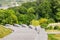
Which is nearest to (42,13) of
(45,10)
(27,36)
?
(45,10)

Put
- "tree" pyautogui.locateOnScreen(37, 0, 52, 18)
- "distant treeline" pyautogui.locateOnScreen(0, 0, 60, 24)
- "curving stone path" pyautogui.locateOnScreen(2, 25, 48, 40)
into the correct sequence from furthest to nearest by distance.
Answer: "tree" pyautogui.locateOnScreen(37, 0, 52, 18) < "distant treeline" pyautogui.locateOnScreen(0, 0, 60, 24) < "curving stone path" pyautogui.locateOnScreen(2, 25, 48, 40)

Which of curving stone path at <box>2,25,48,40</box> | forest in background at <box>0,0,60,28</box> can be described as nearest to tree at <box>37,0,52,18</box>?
forest in background at <box>0,0,60,28</box>

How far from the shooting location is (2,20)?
27.3m

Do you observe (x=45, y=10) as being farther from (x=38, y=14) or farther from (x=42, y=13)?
(x=38, y=14)

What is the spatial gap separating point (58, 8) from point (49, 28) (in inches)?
351

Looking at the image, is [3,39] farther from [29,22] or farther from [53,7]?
[53,7]

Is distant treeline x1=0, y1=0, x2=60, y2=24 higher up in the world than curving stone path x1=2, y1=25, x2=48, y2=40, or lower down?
higher up

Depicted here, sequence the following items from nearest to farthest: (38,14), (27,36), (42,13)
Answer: (27,36)
(38,14)
(42,13)

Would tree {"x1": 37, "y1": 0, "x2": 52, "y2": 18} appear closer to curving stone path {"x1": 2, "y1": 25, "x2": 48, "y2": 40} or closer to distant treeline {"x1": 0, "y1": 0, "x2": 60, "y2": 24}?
distant treeline {"x1": 0, "y1": 0, "x2": 60, "y2": 24}

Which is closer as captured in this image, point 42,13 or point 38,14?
point 38,14

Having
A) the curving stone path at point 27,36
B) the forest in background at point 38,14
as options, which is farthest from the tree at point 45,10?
the curving stone path at point 27,36

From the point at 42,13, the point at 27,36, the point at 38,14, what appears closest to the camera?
the point at 27,36

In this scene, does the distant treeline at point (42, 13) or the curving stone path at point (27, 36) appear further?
the distant treeline at point (42, 13)

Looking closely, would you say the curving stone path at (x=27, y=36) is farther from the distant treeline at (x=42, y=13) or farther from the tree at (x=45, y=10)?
the tree at (x=45, y=10)
